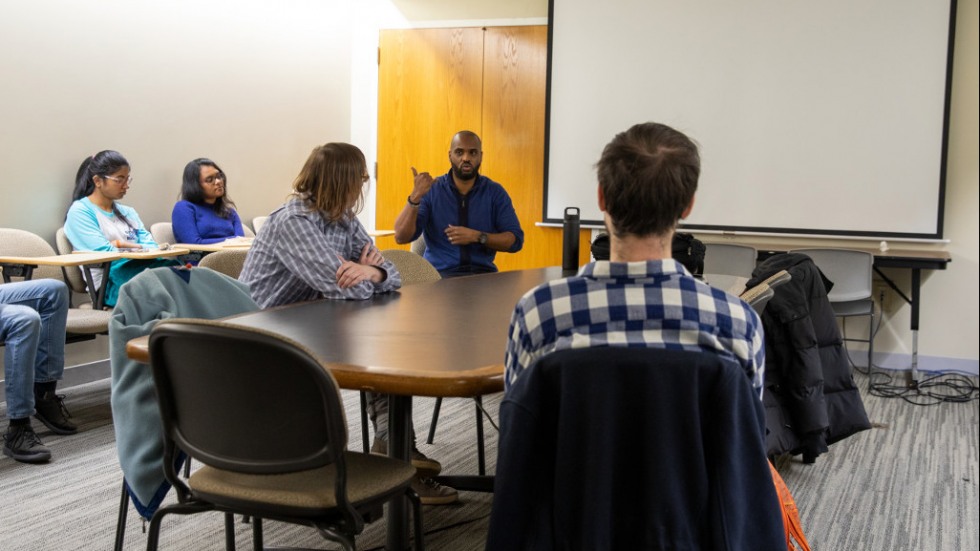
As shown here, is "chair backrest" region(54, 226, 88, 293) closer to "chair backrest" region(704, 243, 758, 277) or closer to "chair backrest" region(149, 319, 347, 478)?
"chair backrest" region(149, 319, 347, 478)

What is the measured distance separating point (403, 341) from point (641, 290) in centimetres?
66

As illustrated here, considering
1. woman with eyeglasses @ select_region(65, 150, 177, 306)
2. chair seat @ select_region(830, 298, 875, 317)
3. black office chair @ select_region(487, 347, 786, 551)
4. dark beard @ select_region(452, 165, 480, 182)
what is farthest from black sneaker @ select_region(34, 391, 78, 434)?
chair seat @ select_region(830, 298, 875, 317)

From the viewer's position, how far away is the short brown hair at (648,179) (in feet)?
4.54

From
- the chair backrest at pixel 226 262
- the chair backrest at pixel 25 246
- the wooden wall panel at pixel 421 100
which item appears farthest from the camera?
the wooden wall panel at pixel 421 100

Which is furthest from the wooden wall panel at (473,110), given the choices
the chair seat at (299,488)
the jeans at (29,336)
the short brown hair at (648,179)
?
the short brown hair at (648,179)

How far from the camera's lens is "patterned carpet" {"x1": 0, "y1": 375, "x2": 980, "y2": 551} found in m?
2.70

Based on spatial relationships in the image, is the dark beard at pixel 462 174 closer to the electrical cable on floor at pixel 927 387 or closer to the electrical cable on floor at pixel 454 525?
the electrical cable on floor at pixel 454 525

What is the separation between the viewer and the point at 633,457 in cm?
136

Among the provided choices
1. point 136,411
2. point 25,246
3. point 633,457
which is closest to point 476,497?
point 136,411

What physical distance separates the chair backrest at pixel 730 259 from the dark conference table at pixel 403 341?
2.26 meters

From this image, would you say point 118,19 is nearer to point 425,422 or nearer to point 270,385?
point 425,422

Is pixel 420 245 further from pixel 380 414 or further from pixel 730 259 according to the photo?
pixel 380 414

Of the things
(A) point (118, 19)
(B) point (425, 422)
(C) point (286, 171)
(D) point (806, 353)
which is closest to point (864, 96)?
(D) point (806, 353)

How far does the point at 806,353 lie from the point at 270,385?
2090 millimetres
